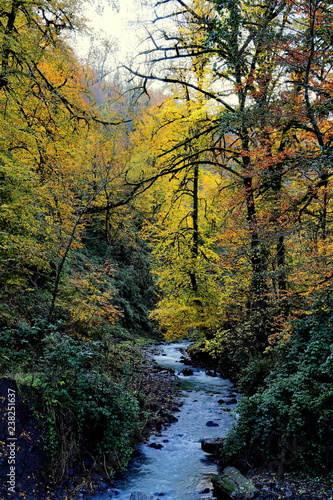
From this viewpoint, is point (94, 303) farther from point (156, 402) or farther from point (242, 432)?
point (242, 432)

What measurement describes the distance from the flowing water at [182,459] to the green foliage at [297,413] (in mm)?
813

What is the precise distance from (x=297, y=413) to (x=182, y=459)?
2712 millimetres

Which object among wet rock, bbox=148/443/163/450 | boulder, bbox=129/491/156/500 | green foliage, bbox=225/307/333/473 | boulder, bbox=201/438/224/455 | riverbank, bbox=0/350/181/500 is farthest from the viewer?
wet rock, bbox=148/443/163/450

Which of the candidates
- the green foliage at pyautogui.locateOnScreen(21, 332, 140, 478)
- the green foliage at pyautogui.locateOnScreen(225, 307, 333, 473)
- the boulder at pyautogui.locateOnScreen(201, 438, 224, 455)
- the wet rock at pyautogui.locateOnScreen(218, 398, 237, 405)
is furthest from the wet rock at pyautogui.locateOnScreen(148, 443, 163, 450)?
the wet rock at pyautogui.locateOnScreen(218, 398, 237, 405)

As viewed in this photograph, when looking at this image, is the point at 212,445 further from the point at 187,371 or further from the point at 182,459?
the point at 187,371

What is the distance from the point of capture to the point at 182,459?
6602 millimetres

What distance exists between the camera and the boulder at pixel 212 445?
6712 mm

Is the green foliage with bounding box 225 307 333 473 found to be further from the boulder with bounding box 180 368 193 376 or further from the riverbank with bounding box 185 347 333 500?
the boulder with bounding box 180 368 193 376

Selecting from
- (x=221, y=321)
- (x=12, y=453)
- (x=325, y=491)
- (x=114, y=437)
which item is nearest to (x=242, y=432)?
(x=325, y=491)

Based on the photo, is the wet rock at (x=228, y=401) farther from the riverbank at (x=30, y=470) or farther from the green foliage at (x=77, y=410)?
the riverbank at (x=30, y=470)

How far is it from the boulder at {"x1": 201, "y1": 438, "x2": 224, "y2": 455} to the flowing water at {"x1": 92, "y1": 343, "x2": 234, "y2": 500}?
0.40 ft

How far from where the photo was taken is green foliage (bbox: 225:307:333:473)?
5.06m

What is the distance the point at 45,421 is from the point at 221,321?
25.5 feet

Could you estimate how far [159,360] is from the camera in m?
15.3
